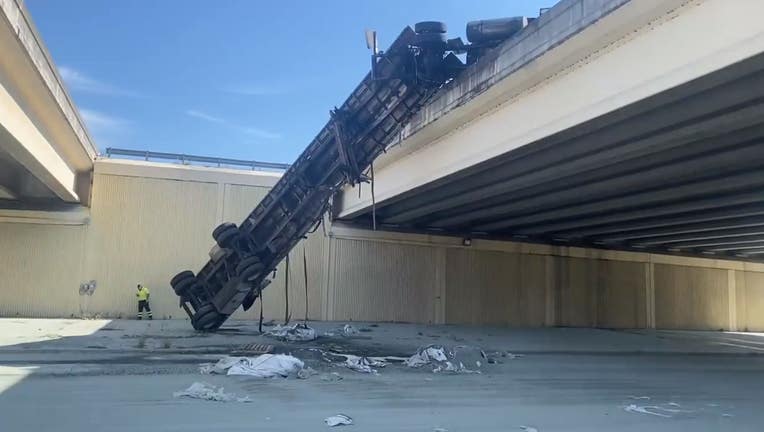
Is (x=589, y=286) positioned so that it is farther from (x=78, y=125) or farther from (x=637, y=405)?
(x=78, y=125)

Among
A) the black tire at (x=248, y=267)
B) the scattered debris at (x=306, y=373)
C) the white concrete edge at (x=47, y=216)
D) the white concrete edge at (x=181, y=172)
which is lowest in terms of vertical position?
the scattered debris at (x=306, y=373)

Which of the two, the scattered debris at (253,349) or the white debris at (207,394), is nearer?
the white debris at (207,394)

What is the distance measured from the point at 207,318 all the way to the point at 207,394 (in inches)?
365

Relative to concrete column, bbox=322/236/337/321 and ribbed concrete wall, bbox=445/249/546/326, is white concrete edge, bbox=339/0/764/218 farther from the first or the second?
ribbed concrete wall, bbox=445/249/546/326

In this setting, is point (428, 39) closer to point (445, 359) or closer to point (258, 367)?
point (445, 359)

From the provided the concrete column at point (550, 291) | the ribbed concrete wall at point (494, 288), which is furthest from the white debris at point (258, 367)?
the concrete column at point (550, 291)

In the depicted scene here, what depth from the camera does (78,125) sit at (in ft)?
59.7

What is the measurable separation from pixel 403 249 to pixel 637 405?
17318 mm

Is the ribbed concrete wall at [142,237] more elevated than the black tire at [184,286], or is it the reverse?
the ribbed concrete wall at [142,237]

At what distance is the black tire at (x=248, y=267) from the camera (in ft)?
51.9

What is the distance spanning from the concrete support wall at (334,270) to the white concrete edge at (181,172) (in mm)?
55

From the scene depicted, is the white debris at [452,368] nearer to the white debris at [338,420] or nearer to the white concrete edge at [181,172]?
the white debris at [338,420]

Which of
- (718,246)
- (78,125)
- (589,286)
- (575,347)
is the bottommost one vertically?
(575,347)

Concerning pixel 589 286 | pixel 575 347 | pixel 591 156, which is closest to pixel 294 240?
pixel 591 156
